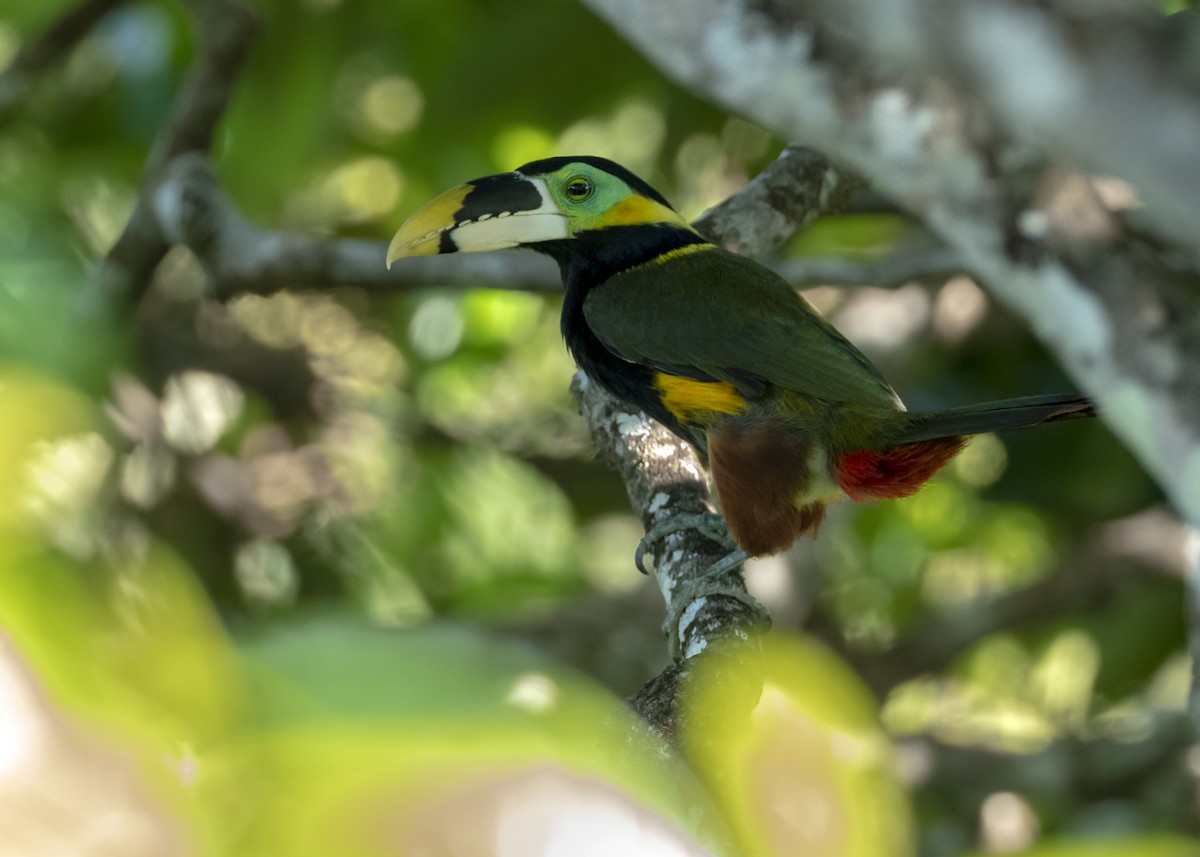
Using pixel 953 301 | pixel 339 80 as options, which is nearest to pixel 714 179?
pixel 953 301

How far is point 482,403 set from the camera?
17.8 ft

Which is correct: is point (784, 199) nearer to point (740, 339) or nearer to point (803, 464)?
point (740, 339)

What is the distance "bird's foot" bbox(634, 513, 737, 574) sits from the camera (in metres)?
2.97

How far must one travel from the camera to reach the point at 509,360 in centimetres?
543

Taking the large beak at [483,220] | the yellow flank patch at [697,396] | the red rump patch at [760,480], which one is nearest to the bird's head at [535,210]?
the large beak at [483,220]

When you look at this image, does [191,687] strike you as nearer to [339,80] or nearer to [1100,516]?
[339,80]

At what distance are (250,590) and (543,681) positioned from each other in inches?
162

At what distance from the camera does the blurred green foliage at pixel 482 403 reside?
434cm

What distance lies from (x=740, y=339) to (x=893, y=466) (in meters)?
0.50

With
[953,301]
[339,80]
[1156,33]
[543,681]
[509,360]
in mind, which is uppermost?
[339,80]

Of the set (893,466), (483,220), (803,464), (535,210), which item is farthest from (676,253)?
(893,466)

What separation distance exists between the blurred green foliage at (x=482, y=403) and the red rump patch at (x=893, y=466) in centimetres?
110

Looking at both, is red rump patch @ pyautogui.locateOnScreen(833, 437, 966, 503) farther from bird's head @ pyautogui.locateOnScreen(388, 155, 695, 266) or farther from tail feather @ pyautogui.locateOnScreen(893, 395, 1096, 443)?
bird's head @ pyautogui.locateOnScreen(388, 155, 695, 266)

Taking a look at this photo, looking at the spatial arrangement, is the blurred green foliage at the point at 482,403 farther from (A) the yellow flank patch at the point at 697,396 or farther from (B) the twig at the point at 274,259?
(A) the yellow flank patch at the point at 697,396
